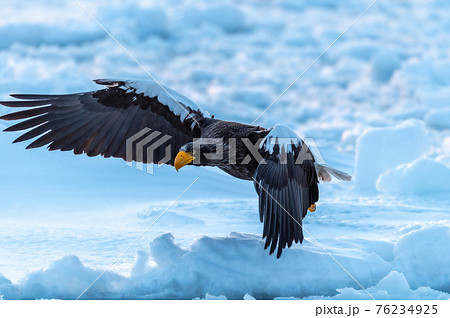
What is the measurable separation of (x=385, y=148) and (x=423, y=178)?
1018 mm

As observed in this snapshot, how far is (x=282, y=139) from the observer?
4.46 metres

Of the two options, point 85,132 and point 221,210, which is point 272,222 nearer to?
point 85,132

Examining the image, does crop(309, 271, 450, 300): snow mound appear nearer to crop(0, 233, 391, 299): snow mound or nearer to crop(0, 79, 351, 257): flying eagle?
crop(0, 233, 391, 299): snow mound

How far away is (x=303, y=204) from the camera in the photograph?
4.62m

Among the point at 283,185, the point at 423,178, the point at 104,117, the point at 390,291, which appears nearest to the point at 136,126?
the point at 104,117

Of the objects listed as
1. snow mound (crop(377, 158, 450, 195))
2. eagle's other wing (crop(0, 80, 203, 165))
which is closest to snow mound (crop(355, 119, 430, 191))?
snow mound (crop(377, 158, 450, 195))

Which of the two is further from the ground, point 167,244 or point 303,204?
Answer: point 303,204

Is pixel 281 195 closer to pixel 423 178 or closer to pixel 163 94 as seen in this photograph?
pixel 163 94

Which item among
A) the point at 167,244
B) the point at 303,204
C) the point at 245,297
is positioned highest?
the point at 303,204

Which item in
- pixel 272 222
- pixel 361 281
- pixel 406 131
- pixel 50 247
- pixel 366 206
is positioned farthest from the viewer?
pixel 406 131

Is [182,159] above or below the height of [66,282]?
above

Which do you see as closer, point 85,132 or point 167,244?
point 167,244

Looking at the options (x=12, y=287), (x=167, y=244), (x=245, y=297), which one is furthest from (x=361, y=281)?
(x=12, y=287)

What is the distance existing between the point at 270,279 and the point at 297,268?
218 millimetres
